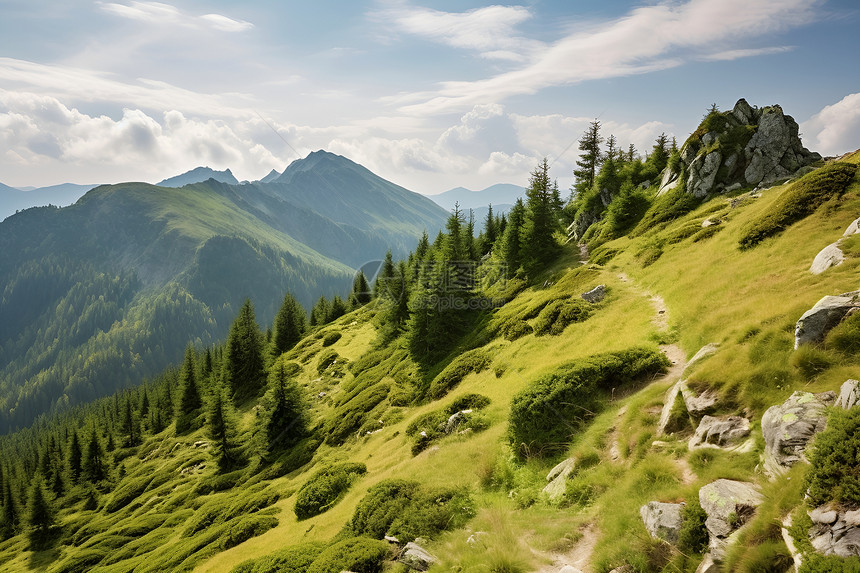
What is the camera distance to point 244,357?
87188 mm

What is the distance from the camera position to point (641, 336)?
22.5 m

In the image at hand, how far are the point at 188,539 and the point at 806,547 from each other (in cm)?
4025

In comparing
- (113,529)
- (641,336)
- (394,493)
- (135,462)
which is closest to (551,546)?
(394,493)

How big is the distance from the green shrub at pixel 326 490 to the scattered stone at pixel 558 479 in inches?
587

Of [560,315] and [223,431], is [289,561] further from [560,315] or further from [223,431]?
→ [223,431]

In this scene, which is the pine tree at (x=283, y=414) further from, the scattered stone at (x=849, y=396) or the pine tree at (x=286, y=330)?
the scattered stone at (x=849, y=396)

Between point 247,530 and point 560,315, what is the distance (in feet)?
87.5

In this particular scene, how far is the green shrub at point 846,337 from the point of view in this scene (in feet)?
38.1

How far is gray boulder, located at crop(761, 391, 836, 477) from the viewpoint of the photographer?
30.0 feet

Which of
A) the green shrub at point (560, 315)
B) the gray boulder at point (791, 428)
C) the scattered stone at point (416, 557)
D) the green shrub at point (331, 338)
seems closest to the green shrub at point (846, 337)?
the gray boulder at point (791, 428)

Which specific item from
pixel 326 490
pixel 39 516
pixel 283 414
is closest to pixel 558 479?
pixel 326 490

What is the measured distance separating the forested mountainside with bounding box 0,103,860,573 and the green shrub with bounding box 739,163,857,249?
0.15 m

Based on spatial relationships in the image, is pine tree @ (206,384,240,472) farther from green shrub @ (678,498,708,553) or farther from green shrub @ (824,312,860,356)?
green shrub @ (824,312,860,356)

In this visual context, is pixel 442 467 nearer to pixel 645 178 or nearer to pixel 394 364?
pixel 394 364
